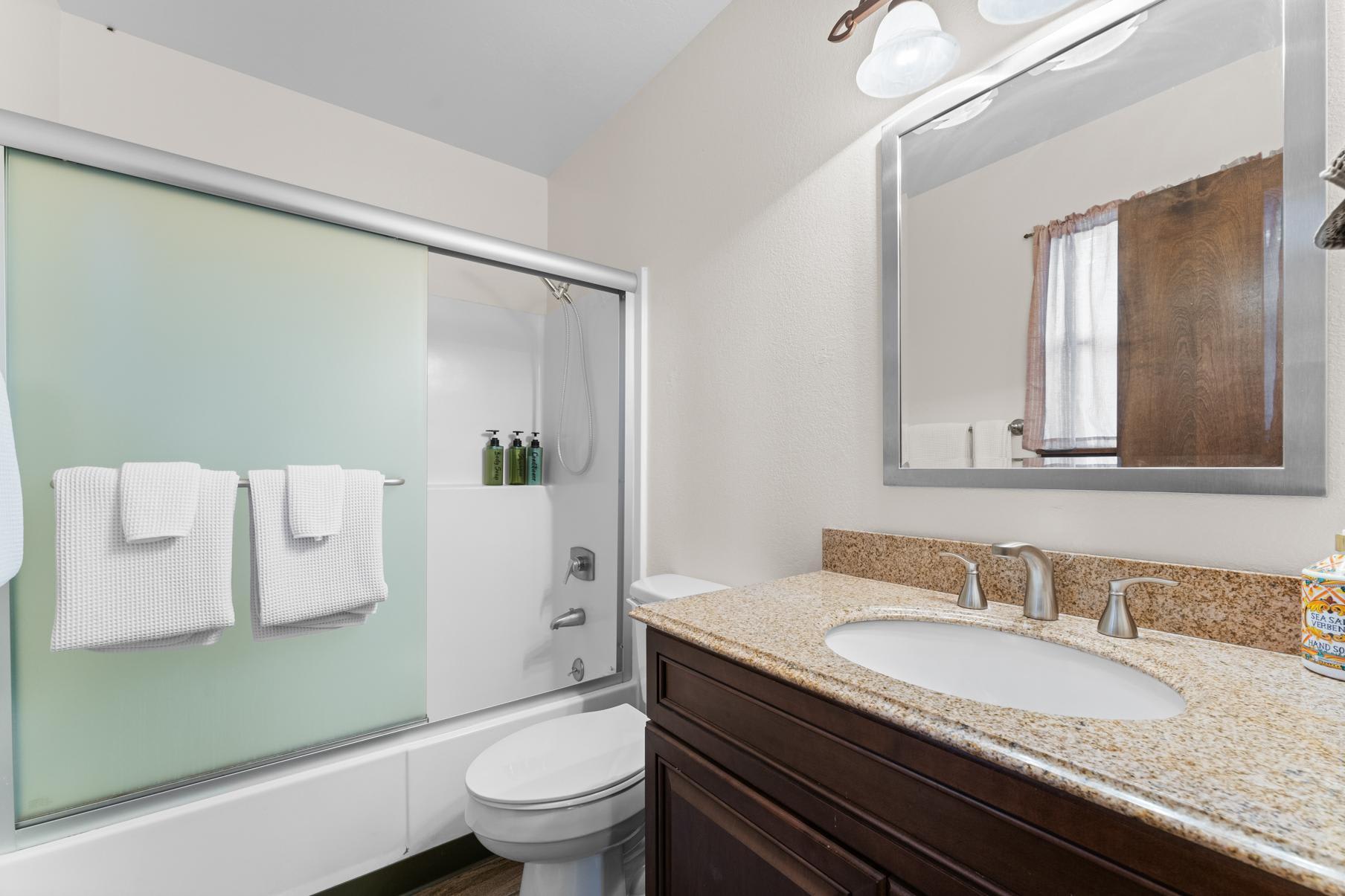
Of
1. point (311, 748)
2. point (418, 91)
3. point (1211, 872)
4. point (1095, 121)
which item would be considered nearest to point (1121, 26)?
point (1095, 121)

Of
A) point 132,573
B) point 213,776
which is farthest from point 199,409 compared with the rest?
point 213,776

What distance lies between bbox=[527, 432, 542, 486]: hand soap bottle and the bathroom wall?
0.66 m

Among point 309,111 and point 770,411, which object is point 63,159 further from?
point 770,411

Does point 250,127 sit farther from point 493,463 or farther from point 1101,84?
point 1101,84

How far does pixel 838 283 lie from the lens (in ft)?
4.26

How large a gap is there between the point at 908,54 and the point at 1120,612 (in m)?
0.99

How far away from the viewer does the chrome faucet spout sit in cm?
87

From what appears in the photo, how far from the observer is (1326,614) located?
2.04 feet

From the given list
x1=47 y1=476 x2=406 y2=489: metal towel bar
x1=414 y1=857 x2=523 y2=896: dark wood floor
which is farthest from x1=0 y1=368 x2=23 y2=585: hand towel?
x1=414 y1=857 x2=523 y2=896: dark wood floor

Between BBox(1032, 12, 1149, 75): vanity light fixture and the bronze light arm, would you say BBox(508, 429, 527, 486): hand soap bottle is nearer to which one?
the bronze light arm

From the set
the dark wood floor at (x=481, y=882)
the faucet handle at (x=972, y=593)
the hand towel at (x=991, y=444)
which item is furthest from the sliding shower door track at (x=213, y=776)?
the hand towel at (x=991, y=444)

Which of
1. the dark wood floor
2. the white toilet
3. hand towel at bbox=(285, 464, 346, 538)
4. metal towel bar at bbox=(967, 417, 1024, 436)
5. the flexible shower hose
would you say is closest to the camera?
metal towel bar at bbox=(967, 417, 1024, 436)

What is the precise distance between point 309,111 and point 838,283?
6.42 ft

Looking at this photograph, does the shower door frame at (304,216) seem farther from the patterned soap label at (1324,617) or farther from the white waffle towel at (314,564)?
the patterned soap label at (1324,617)
